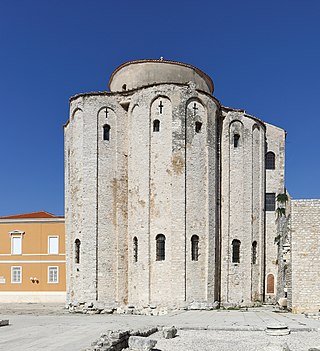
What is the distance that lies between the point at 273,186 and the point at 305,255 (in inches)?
383

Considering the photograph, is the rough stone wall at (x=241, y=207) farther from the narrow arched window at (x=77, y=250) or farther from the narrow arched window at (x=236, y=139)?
the narrow arched window at (x=77, y=250)

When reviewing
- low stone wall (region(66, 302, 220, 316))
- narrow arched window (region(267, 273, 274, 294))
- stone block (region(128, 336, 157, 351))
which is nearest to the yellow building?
low stone wall (region(66, 302, 220, 316))

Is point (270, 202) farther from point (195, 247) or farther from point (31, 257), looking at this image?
point (31, 257)

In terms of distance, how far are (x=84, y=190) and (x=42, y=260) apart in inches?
437

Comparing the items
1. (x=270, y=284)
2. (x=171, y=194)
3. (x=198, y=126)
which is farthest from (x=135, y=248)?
(x=270, y=284)

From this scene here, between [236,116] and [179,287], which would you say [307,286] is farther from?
[236,116]

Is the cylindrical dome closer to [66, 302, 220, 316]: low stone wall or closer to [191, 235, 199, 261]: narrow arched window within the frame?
[191, 235, 199, 261]: narrow arched window

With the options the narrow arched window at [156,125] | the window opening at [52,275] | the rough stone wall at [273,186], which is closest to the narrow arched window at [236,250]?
the rough stone wall at [273,186]

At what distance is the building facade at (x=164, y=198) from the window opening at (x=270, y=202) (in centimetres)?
106

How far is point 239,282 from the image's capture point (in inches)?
1126

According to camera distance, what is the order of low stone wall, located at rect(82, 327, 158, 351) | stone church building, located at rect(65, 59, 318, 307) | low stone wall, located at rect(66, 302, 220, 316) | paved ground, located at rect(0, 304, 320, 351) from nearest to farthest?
1. low stone wall, located at rect(82, 327, 158, 351)
2. paved ground, located at rect(0, 304, 320, 351)
3. low stone wall, located at rect(66, 302, 220, 316)
4. stone church building, located at rect(65, 59, 318, 307)

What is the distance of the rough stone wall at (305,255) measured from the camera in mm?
22734

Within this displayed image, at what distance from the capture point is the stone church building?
2673 centimetres

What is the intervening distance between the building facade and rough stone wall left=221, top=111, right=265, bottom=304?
0.06 m
